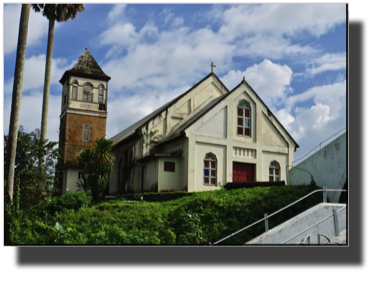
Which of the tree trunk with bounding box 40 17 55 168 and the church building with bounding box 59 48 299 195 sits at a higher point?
the tree trunk with bounding box 40 17 55 168

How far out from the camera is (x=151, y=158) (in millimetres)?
26172

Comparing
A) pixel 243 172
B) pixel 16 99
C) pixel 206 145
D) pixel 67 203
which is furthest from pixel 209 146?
pixel 16 99

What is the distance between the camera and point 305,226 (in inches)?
552

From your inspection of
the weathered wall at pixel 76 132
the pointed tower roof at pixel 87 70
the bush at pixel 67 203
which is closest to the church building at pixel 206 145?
the weathered wall at pixel 76 132

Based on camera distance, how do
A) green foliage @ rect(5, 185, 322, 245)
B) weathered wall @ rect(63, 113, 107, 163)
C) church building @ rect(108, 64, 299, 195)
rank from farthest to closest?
1. weathered wall @ rect(63, 113, 107, 163)
2. church building @ rect(108, 64, 299, 195)
3. green foliage @ rect(5, 185, 322, 245)

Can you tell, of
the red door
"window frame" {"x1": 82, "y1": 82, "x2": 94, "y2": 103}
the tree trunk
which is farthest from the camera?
"window frame" {"x1": 82, "y1": 82, "x2": 94, "y2": 103}

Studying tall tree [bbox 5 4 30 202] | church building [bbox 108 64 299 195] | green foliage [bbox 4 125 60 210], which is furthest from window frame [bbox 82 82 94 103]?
tall tree [bbox 5 4 30 202]

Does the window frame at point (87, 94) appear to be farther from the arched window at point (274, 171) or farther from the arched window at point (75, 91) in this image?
the arched window at point (274, 171)

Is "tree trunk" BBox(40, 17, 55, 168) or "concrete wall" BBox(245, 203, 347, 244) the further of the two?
"tree trunk" BBox(40, 17, 55, 168)

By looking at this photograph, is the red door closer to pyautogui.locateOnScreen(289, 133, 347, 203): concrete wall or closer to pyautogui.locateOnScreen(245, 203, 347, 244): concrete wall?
pyautogui.locateOnScreen(289, 133, 347, 203): concrete wall

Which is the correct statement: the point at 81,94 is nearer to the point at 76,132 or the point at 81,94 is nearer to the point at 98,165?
the point at 76,132

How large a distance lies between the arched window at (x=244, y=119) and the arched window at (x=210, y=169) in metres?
2.71

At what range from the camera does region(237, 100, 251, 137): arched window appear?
91.2 ft
